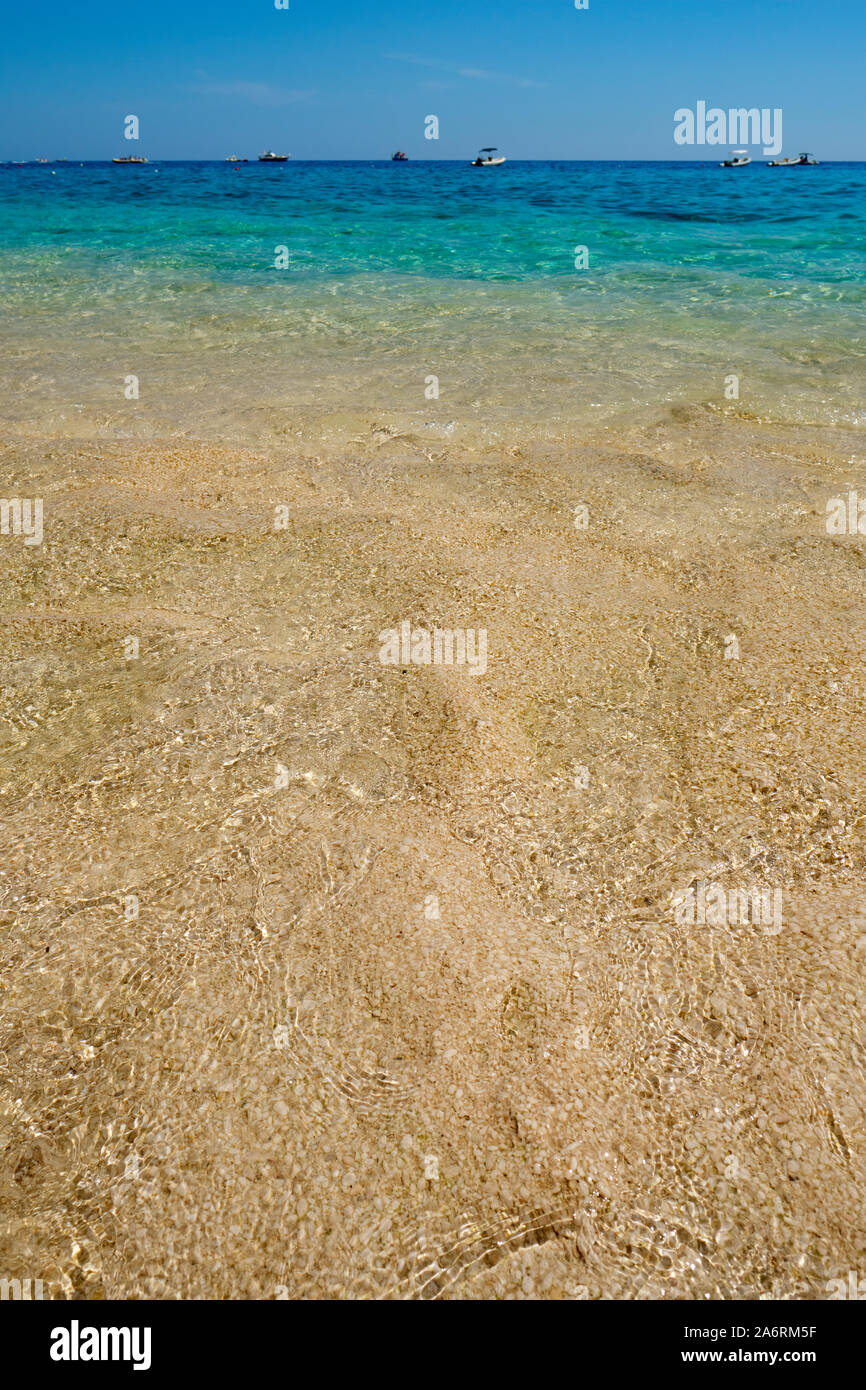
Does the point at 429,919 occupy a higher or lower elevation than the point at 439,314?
lower

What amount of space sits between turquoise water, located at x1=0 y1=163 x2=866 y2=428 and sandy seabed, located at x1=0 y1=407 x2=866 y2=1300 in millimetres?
3660

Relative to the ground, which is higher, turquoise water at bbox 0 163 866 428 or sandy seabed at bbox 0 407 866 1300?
turquoise water at bbox 0 163 866 428

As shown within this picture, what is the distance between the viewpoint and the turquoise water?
321 inches

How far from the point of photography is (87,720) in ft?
11.7

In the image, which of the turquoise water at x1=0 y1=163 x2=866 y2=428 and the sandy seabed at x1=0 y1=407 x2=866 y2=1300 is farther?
the turquoise water at x1=0 y1=163 x2=866 y2=428

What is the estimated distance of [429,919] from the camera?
A: 273cm

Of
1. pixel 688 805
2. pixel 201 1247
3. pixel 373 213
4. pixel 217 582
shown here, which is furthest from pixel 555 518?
pixel 373 213

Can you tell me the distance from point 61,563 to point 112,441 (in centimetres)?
236

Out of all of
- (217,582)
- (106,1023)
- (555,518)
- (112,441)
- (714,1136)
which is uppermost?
(112,441)

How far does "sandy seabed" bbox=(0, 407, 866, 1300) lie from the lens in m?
2.00

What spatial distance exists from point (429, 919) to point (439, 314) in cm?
1117

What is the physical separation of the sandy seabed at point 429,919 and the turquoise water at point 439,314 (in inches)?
144

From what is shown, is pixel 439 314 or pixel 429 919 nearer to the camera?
pixel 429 919

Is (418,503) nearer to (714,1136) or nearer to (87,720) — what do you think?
(87,720)
